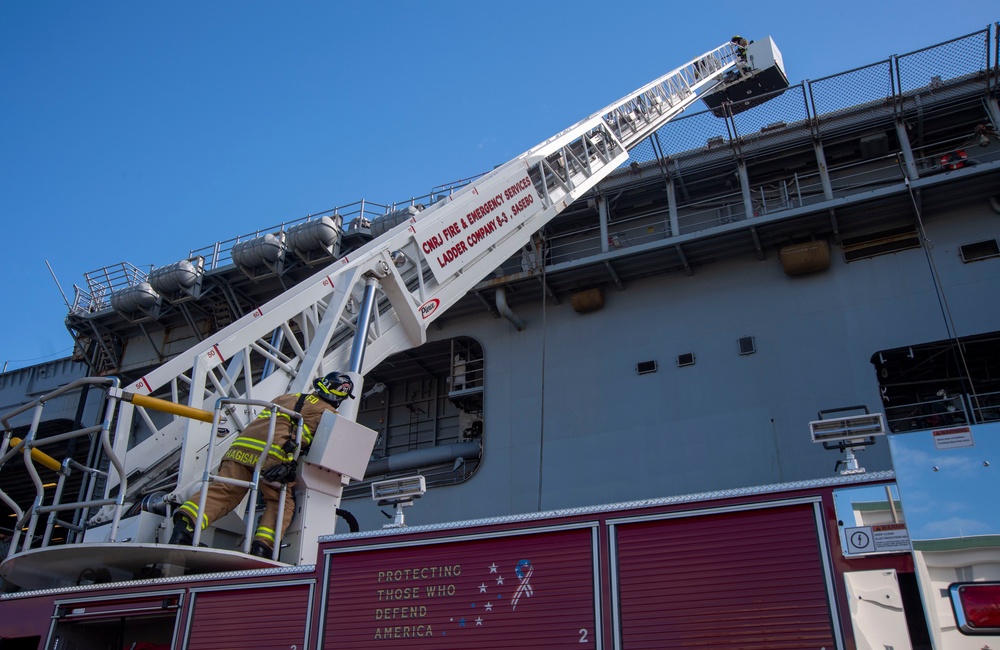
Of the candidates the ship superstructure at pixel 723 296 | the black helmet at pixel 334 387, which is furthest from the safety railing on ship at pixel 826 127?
the black helmet at pixel 334 387

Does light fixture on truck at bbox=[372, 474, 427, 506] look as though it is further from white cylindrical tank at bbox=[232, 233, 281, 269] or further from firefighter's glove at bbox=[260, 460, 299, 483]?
white cylindrical tank at bbox=[232, 233, 281, 269]

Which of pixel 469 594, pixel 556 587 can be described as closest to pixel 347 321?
pixel 469 594

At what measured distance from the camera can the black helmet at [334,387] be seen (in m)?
9.30

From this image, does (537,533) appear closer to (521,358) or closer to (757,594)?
(757,594)

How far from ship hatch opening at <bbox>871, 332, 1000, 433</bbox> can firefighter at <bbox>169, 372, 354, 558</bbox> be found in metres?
10.2

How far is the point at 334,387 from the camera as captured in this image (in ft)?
30.9

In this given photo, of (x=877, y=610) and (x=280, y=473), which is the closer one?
(x=877, y=610)

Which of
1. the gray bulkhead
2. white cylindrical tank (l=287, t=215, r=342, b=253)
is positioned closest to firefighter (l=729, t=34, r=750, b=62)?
the gray bulkhead

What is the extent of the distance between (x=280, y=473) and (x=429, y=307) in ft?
12.1

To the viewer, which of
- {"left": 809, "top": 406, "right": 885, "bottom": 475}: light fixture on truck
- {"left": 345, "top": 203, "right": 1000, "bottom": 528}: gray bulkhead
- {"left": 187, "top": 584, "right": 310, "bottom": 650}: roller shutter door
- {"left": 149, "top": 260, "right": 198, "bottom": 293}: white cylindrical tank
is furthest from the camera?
{"left": 149, "top": 260, "right": 198, "bottom": 293}: white cylindrical tank

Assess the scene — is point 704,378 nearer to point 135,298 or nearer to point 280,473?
point 280,473

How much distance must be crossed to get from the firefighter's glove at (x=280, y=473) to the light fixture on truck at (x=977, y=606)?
6.02 m

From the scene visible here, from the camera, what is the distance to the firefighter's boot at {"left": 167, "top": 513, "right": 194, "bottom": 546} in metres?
8.07

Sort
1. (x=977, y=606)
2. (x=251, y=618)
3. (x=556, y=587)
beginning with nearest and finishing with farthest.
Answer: (x=977, y=606)
(x=556, y=587)
(x=251, y=618)
